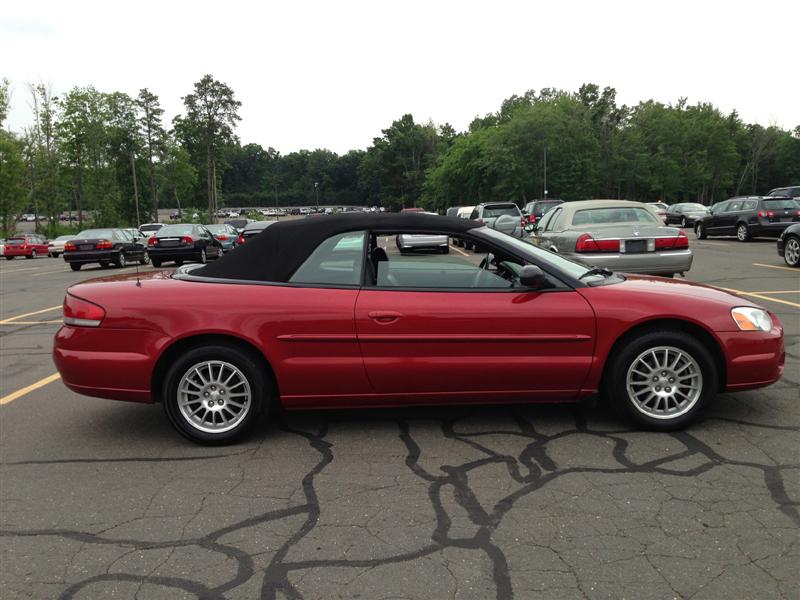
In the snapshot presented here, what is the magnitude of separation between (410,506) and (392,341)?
1117 millimetres

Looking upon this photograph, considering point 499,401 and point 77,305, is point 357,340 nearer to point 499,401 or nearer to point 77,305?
point 499,401

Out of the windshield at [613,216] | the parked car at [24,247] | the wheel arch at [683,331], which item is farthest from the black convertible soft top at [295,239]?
the parked car at [24,247]

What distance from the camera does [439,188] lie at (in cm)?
8569

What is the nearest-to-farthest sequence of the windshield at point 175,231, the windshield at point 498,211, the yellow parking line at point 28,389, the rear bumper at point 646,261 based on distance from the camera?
the yellow parking line at point 28,389 → the rear bumper at point 646,261 → the windshield at point 175,231 → the windshield at point 498,211

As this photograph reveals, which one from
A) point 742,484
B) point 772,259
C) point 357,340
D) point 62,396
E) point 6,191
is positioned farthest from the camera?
point 6,191

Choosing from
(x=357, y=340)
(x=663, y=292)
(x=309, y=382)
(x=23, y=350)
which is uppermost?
(x=663, y=292)

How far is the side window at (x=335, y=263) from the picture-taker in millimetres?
4156

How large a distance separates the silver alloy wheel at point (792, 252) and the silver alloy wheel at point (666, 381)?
11630mm

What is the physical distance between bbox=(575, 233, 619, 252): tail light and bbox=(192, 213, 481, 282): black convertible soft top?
5.48 m

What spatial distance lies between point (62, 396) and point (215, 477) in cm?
263

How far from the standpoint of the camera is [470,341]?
4.02 m

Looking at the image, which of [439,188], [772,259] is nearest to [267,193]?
[439,188]

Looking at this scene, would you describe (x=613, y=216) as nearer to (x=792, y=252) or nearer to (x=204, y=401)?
(x=792, y=252)

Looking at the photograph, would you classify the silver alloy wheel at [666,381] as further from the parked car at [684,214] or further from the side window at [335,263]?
the parked car at [684,214]
